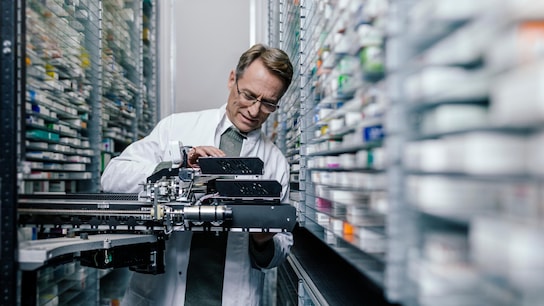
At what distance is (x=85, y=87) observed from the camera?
2.94 meters

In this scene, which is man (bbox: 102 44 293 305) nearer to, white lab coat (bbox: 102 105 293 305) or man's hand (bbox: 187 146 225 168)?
white lab coat (bbox: 102 105 293 305)

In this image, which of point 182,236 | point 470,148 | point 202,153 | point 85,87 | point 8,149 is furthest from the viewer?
point 85,87

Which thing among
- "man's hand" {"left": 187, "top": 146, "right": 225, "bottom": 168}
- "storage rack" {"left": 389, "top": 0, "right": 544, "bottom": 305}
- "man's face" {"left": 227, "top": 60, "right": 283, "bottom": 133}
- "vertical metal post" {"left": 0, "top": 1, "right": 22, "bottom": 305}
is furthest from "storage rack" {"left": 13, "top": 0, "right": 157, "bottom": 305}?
"storage rack" {"left": 389, "top": 0, "right": 544, "bottom": 305}

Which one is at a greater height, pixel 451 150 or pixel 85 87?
pixel 85 87

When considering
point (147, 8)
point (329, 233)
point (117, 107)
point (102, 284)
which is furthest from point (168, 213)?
point (147, 8)

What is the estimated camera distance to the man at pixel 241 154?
1955 millimetres

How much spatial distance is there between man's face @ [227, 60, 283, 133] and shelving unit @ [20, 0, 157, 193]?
0.80 meters

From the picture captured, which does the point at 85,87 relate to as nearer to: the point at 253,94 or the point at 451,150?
the point at 253,94

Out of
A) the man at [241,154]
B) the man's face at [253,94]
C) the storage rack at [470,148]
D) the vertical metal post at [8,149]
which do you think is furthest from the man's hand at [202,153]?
the storage rack at [470,148]

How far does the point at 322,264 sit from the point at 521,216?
1.63 metres

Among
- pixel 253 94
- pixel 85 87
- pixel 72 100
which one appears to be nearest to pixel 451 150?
pixel 253 94

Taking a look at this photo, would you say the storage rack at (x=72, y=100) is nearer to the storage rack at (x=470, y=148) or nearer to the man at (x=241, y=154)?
the man at (x=241, y=154)

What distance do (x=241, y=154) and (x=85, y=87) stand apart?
135 cm

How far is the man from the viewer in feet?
6.41
